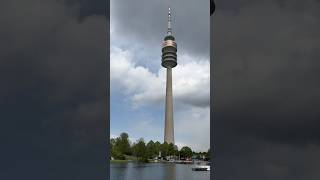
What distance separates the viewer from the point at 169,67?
8938 cm

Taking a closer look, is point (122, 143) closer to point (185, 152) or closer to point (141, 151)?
point (141, 151)

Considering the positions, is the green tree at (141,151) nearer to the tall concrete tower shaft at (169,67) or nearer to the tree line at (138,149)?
the tree line at (138,149)

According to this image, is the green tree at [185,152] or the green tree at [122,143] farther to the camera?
the green tree at [185,152]

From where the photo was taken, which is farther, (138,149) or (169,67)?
(169,67)

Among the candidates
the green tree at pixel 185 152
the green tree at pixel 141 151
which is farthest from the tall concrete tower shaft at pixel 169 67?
the green tree at pixel 141 151

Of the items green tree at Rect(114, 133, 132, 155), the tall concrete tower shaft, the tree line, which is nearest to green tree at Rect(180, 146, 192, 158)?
the tree line

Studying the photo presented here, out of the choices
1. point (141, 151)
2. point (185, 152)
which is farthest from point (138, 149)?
point (185, 152)

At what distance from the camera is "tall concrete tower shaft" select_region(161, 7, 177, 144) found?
84256 millimetres

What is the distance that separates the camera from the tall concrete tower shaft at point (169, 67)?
84256mm

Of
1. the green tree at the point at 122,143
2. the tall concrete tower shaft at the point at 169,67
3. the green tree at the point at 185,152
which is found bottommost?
the green tree at the point at 185,152

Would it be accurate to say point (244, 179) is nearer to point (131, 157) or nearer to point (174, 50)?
Result: point (131, 157)

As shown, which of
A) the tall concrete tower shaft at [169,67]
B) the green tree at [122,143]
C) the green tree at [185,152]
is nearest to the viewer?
the green tree at [122,143]

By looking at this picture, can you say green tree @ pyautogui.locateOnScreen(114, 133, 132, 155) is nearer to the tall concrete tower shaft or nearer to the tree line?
the tree line

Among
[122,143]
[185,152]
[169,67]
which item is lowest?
[185,152]
